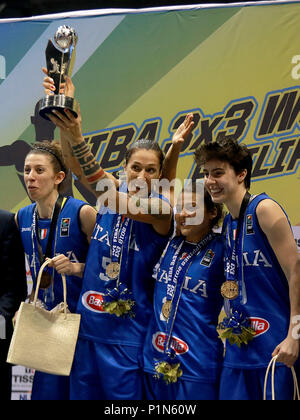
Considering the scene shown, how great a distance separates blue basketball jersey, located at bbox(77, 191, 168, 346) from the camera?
125 inches

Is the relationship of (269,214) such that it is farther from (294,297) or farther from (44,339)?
(44,339)

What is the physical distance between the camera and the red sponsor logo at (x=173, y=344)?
3.07 metres

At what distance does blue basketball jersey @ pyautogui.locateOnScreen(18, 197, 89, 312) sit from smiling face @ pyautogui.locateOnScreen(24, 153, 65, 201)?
154 millimetres

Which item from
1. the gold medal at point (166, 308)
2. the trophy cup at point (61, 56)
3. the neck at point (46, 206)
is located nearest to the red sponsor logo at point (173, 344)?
the gold medal at point (166, 308)

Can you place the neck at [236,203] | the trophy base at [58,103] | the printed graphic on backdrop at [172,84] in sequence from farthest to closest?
the printed graphic on backdrop at [172,84] → the neck at [236,203] → the trophy base at [58,103]

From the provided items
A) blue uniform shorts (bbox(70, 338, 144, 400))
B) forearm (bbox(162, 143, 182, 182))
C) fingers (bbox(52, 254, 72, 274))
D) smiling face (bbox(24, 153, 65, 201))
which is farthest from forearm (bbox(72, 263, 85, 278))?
forearm (bbox(162, 143, 182, 182))

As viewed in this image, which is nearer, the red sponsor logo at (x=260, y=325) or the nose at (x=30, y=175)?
the red sponsor logo at (x=260, y=325)

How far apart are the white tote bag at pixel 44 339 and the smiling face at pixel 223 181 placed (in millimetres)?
988

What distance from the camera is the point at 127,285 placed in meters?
3.21

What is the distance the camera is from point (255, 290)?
2.90m

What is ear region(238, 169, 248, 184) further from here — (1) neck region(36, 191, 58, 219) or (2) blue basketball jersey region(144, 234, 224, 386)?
(1) neck region(36, 191, 58, 219)

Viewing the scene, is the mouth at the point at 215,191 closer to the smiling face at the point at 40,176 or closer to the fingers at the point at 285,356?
the fingers at the point at 285,356

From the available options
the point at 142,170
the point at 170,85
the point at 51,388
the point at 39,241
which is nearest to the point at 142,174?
the point at 142,170

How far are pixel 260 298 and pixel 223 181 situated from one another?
0.65 metres
